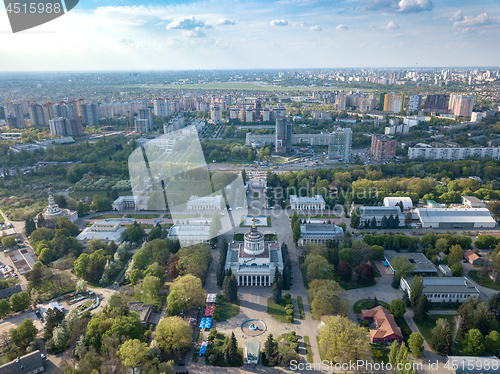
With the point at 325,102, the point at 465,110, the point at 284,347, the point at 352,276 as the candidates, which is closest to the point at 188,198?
the point at 352,276

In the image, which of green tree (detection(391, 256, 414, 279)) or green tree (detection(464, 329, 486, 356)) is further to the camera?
green tree (detection(391, 256, 414, 279))

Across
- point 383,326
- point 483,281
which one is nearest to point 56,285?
point 383,326

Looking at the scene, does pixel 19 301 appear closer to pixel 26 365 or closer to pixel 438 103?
pixel 26 365

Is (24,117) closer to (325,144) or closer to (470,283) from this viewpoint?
(325,144)

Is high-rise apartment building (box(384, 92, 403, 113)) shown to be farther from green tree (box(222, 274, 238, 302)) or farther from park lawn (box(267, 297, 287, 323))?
green tree (box(222, 274, 238, 302))

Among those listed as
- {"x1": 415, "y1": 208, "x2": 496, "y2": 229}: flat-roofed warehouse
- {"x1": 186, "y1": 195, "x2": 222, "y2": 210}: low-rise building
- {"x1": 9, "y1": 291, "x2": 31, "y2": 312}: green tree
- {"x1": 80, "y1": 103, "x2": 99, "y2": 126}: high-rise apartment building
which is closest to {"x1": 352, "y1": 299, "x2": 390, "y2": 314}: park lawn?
{"x1": 415, "y1": 208, "x2": 496, "y2": 229}: flat-roofed warehouse

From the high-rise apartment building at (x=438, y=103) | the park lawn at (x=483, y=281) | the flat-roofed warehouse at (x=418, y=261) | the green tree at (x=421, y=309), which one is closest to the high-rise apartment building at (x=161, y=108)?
the high-rise apartment building at (x=438, y=103)

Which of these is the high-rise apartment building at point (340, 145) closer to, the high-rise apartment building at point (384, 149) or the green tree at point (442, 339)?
the high-rise apartment building at point (384, 149)
